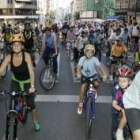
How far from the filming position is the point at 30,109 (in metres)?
6.12

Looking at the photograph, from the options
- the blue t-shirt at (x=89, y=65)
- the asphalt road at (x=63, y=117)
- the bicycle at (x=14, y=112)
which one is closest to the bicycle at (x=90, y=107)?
the asphalt road at (x=63, y=117)

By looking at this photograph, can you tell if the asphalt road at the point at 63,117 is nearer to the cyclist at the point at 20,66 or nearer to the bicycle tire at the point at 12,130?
the cyclist at the point at 20,66

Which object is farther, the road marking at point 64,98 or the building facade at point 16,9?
the building facade at point 16,9

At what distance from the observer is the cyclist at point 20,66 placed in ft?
18.2

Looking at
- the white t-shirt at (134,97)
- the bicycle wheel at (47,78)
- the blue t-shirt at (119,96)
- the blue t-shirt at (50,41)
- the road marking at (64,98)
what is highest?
the white t-shirt at (134,97)

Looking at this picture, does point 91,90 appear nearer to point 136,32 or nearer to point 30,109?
point 30,109

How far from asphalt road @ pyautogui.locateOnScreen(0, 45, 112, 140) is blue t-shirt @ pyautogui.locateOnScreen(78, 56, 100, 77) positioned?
0.97 meters

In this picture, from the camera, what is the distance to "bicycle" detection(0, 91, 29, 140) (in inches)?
195

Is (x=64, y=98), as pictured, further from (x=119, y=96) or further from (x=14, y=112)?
(x=119, y=96)

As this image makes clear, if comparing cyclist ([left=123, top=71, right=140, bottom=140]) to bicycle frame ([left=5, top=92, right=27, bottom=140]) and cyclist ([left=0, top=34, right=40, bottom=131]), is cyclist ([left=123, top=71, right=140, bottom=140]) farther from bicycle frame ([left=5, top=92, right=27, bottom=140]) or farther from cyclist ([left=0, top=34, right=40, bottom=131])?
cyclist ([left=0, top=34, right=40, bottom=131])

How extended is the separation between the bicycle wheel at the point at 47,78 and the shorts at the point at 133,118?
24.9 ft

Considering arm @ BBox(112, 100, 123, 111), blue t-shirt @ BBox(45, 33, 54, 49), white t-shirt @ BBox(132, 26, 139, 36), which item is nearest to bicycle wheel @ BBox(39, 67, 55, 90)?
blue t-shirt @ BBox(45, 33, 54, 49)

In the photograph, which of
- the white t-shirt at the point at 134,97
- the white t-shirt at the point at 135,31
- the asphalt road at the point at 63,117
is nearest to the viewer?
the white t-shirt at the point at 134,97

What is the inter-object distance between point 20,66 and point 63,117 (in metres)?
2.10
